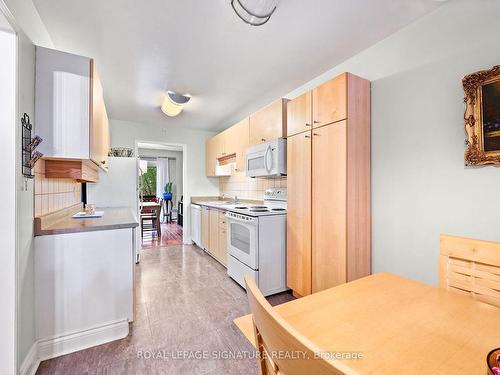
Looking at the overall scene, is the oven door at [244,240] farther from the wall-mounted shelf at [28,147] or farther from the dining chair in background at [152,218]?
the dining chair in background at [152,218]

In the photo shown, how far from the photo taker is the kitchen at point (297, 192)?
1001 mm

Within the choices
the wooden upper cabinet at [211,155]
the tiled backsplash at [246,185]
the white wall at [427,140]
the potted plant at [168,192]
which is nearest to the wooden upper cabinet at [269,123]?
the tiled backsplash at [246,185]

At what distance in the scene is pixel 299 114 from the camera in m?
2.34

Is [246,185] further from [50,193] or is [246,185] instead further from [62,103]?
[62,103]

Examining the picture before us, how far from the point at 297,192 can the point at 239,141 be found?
5.10 ft

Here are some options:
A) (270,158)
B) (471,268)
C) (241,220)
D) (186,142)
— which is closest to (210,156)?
(186,142)

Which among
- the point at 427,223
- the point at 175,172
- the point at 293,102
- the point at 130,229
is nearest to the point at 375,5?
the point at 293,102

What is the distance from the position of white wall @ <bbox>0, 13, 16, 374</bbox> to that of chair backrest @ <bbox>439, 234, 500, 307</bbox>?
2.18 metres

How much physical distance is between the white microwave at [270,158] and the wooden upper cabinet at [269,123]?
0.10 m

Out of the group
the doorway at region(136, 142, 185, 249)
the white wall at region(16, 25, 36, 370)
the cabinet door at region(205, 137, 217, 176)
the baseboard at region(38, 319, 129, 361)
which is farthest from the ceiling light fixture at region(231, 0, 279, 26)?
the doorway at region(136, 142, 185, 249)

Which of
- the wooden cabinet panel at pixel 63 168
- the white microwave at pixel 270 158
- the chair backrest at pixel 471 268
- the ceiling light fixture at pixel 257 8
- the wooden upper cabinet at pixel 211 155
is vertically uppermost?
the ceiling light fixture at pixel 257 8

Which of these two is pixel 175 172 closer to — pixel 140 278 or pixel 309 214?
pixel 140 278

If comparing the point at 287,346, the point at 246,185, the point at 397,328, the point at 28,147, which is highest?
the point at 28,147

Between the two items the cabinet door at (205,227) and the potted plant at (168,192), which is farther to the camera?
the potted plant at (168,192)
